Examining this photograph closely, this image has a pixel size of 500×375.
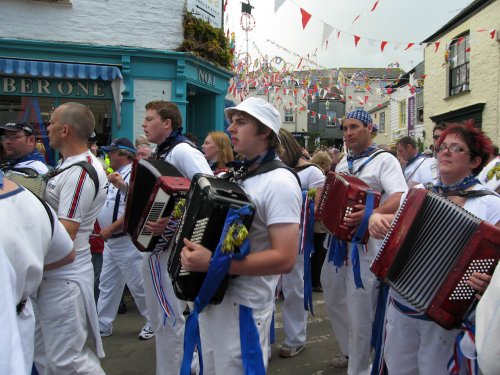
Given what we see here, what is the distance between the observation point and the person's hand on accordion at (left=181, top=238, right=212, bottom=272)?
2141 millimetres

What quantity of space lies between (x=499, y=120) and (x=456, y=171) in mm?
13610

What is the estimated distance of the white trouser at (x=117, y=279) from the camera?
493 cm

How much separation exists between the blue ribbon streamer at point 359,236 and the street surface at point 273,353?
1053mm

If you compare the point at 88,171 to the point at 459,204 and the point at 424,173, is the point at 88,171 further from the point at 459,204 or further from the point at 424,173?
the point at 424,173

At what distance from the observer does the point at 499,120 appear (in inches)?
568

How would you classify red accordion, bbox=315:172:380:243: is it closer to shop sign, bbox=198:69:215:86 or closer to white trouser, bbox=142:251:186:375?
white trouser, bbox=142:251:186:375

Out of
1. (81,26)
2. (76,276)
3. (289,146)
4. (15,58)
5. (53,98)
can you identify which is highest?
(81,26)

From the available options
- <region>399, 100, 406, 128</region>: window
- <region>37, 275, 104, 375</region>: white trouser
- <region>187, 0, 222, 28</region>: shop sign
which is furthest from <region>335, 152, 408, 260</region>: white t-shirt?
<region>399, 100, 406, 128</region>: window

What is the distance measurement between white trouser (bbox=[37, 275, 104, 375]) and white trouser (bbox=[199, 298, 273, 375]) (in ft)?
3.24

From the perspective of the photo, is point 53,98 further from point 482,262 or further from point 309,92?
point 309,92

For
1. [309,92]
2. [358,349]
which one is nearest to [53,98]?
[358,349]

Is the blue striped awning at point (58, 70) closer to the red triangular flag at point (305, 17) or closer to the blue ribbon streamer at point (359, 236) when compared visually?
the red triangular flag at point (305, 17)

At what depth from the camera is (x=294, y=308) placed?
447cm

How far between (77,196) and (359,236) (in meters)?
2.06
